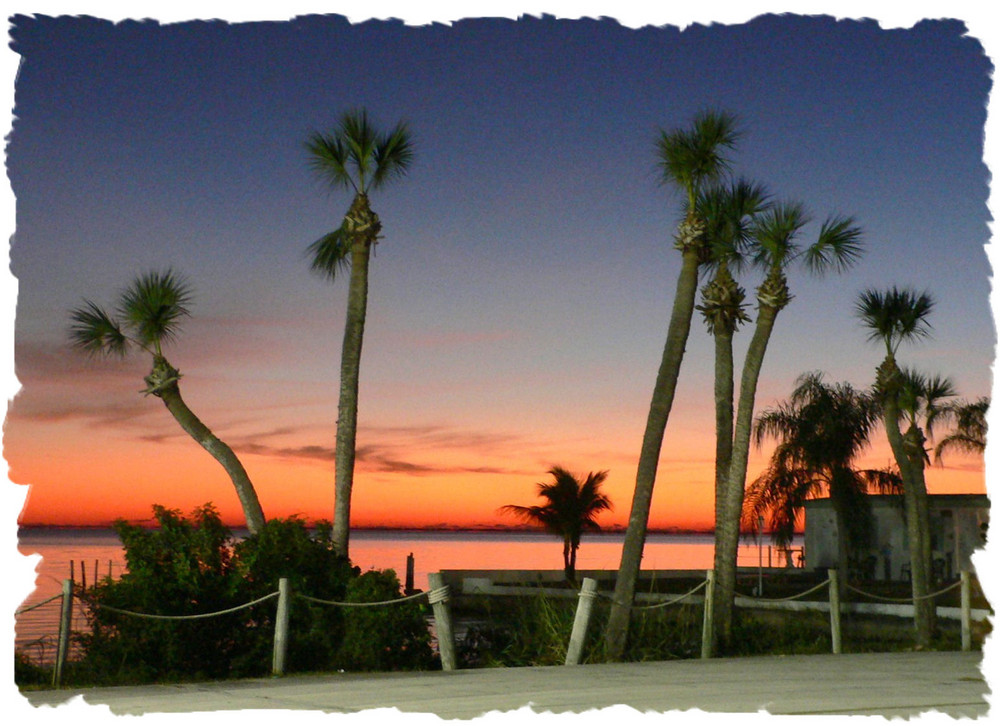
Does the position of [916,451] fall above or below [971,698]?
above

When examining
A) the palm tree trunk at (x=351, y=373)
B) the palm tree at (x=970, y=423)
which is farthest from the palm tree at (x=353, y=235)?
the palm tree at (x=970, y=423)

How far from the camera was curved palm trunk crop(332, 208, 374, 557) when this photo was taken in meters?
18.5

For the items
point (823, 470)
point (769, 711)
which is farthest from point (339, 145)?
point (823, 470)

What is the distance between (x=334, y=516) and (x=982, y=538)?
84.5 ft

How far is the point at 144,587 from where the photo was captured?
15.0m

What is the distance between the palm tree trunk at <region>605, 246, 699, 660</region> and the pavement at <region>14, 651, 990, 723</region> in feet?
18.5

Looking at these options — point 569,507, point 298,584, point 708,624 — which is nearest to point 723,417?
point 708,624

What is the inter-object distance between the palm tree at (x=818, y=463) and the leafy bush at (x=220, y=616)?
21735 mm

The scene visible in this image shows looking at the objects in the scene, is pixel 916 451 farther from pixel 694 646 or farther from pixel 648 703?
pixel 648 703

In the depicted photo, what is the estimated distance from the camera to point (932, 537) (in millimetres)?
37406

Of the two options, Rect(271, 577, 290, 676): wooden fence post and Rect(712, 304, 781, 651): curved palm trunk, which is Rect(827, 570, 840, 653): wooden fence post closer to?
Rect(712, 304, 781, 651): curved palm trunk

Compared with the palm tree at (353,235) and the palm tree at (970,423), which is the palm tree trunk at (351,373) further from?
the palm tree at (970,423)

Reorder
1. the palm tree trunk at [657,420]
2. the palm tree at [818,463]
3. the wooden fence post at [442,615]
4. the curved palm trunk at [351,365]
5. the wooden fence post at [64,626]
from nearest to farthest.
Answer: the wooden fence post at [64,626] < the wooden fence post at [442,615] < the palm tree trunk at [657,420] < the curved palm trunk at [351,365] < the palm tree at [818,463]

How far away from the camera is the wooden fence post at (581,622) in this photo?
13.2 m
